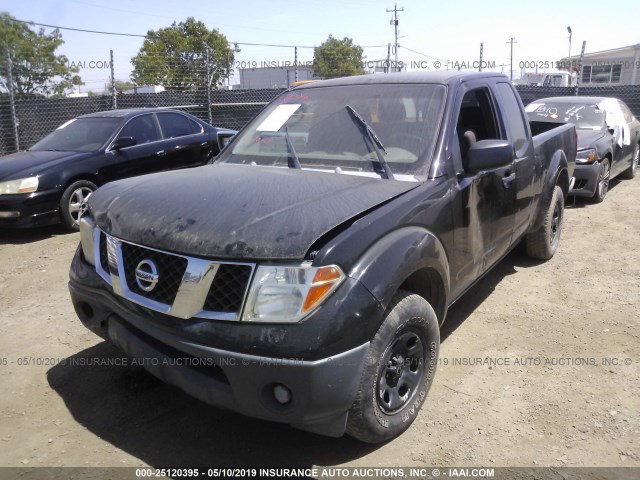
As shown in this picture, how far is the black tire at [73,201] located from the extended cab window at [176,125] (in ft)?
5.69

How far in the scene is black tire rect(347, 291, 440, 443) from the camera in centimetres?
249

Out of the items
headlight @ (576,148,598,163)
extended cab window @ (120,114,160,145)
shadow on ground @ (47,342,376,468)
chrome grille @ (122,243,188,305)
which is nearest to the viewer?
chrome grille @ (122,243,188,305)

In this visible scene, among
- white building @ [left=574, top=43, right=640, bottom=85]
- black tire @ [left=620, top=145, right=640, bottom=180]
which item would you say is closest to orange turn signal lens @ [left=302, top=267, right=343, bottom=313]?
black tire @ [left=620, top=145, right=640, bottom=180]

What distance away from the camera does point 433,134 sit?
11.1 ft

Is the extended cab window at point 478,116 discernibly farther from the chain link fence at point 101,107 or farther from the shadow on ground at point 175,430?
the chain link fence at point 101,107

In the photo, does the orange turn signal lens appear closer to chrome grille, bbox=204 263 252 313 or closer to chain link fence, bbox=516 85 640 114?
chrome grille, bbox=204 263 252 313

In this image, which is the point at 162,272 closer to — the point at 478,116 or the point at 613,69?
the point at 478,116

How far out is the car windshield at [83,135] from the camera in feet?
25.1

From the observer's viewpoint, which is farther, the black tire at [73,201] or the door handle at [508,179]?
the black tire at [73,201]

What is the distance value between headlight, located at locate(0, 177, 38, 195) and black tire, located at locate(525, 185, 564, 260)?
587 centimetres

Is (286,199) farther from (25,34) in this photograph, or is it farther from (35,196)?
(25,34)

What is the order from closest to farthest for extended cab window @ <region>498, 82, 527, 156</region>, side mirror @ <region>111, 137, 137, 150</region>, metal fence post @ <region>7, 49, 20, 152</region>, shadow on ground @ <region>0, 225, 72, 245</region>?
extended cab window @ <region>498, 82, 527, 156</region>, shadow on ground @ <region>0, 225, 72, 245</region>, side mirror @ <region>111, 137, 137, 150</region>, metal fence post @ <region>7, 49, 20, 152</region>

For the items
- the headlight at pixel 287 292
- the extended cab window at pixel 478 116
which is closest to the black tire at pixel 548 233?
the extended cab window at pixel 478 116

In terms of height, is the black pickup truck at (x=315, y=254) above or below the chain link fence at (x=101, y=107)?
below
